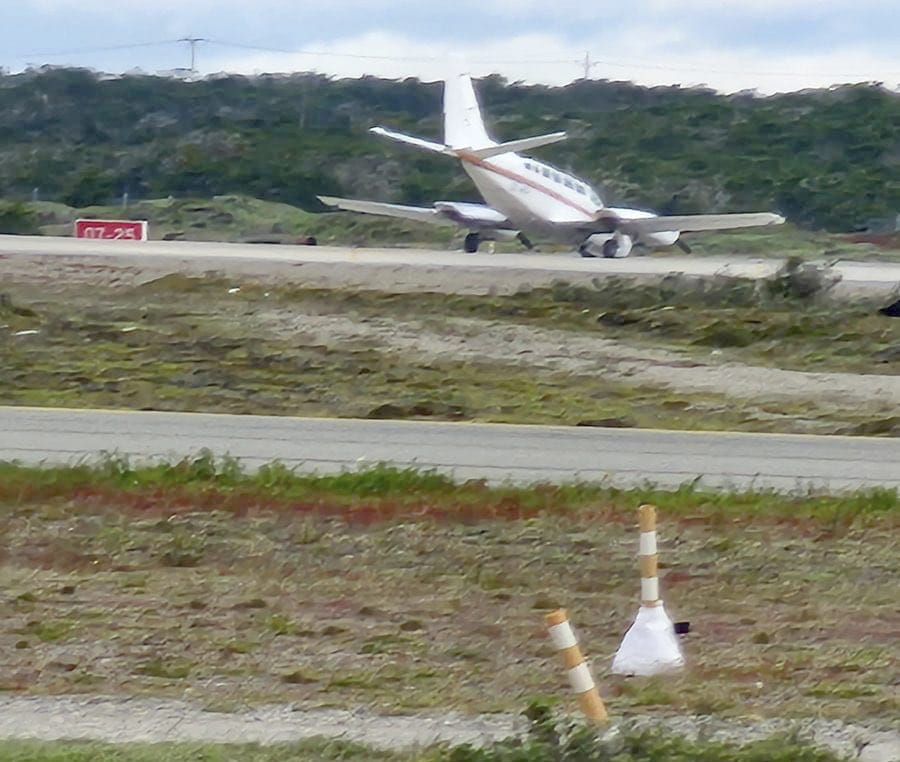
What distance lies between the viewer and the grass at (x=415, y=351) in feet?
65.5

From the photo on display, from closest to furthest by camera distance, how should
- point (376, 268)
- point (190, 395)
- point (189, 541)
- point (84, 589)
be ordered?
point (84, 589), point (189, 541), point (190, 395), point (376, 268)

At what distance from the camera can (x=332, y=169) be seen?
251 ft

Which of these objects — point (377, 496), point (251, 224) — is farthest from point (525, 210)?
point (377, 496)

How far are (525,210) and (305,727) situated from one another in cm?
3561

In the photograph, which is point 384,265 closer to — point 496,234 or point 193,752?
point 496,234

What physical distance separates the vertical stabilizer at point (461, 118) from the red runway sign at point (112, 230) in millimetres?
9340

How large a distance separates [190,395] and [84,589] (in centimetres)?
1091

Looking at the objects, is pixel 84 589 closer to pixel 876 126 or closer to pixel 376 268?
pixel 376 268

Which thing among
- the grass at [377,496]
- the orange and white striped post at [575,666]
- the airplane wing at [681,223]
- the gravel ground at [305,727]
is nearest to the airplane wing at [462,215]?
the airplane wing at [681,223]

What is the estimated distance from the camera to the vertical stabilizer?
43.7m

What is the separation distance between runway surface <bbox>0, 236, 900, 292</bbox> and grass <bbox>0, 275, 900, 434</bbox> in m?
2.03

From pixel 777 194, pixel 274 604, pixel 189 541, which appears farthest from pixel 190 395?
pixel 777 194

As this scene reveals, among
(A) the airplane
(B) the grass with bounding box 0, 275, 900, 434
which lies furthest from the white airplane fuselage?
(B) the grass with bounding box 0, 275, 900, 434

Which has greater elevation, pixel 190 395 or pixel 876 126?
pixel 876 126
